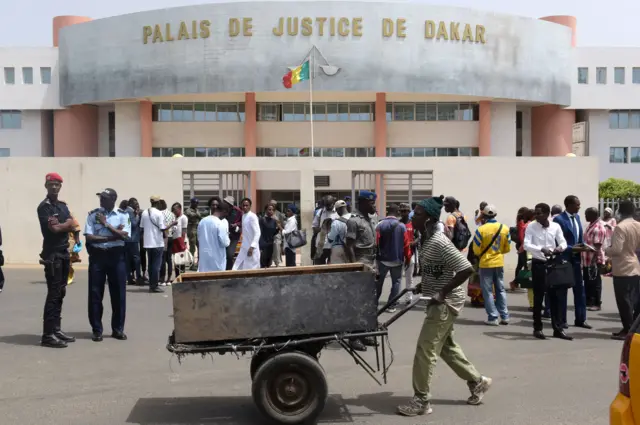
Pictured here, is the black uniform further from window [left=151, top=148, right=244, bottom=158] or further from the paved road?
window [left=151, top=148, right=244, bottom=158]

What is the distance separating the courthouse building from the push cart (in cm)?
2440

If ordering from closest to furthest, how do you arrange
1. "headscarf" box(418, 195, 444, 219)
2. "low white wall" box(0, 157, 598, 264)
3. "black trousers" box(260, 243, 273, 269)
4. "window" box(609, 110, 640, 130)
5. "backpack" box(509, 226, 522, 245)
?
"headscarf" box(418, 195, 444, 219) < "backpack" box(509, 226, 522, 245) < "black trousers" box(260, 243, 273, 269) < "low white wall" box(0, 157, 598, 264) < "window" box(609, 110, 640, 130)

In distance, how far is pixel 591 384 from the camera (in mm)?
6469

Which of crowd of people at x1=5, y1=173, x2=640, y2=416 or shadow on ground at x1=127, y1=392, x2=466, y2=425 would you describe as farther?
crowd of people at x1=5, y1=173, x2=640, y2=416

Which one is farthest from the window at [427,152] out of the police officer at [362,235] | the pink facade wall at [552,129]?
the police officer at [362,235]

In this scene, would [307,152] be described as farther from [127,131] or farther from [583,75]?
[583,75]

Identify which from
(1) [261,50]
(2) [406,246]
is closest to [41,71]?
(1) [261,50]

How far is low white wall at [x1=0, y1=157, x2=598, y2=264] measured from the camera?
1803cm

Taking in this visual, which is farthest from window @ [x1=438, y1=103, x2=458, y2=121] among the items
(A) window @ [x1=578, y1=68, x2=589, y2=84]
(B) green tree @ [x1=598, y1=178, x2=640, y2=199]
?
(B) green tree @ [x1=598, y1=178, x2=640, y2=199]

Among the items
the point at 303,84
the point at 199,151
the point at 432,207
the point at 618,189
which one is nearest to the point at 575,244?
the point at 432,207

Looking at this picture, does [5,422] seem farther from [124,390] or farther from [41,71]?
[41,71]

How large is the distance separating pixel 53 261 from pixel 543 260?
6.07m

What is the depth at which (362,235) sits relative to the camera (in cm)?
875

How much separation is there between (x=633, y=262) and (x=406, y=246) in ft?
13.0
